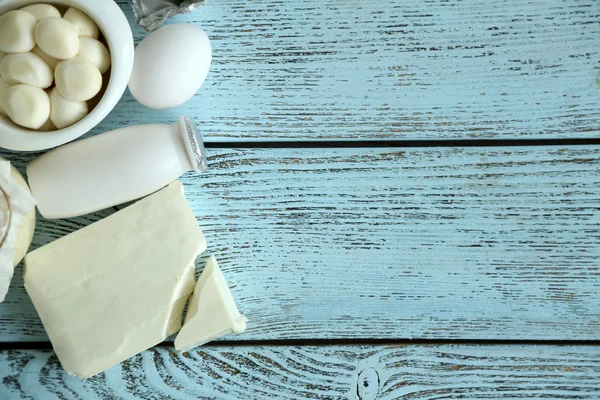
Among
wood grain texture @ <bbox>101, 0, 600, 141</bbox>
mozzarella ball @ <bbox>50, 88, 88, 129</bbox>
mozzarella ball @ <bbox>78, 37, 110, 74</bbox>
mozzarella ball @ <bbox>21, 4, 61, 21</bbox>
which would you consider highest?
wood grain texture @ <bbox>101, 0, 600, 141</bbox>

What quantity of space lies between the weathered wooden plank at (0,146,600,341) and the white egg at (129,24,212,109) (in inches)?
2.7

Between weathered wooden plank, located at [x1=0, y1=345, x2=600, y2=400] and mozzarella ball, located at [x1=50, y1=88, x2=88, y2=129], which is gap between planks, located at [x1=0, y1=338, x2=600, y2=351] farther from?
mozzarella ball, located at [x1=50, y1=88, x2=88, y2=129]

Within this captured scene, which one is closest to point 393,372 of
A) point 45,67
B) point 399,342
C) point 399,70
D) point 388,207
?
point 399,342

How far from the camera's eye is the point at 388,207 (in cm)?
46

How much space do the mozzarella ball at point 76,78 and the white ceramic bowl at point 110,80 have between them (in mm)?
11

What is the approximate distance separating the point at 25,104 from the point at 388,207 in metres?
0.27

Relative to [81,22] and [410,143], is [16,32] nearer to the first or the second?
[81,22]

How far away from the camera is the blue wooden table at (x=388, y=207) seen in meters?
0.45

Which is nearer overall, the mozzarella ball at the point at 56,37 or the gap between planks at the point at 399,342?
the mozzarella ball at the point at 56,37

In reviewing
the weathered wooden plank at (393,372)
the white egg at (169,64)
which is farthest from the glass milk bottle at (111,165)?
the weathered wooden plank at (393,372)

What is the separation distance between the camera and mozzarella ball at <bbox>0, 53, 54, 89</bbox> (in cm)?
36

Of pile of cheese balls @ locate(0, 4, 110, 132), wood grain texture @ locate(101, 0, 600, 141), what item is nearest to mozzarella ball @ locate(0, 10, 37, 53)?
pile of cheese balls @ locate(0, 4, 110, 132)

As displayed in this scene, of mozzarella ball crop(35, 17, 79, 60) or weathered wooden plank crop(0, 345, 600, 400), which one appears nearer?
mozzarella ball crop(35, 17, 79, 60)

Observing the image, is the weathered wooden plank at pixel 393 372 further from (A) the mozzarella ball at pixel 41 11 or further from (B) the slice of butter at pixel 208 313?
(A) the mozzarella ball at pixel 41 11
